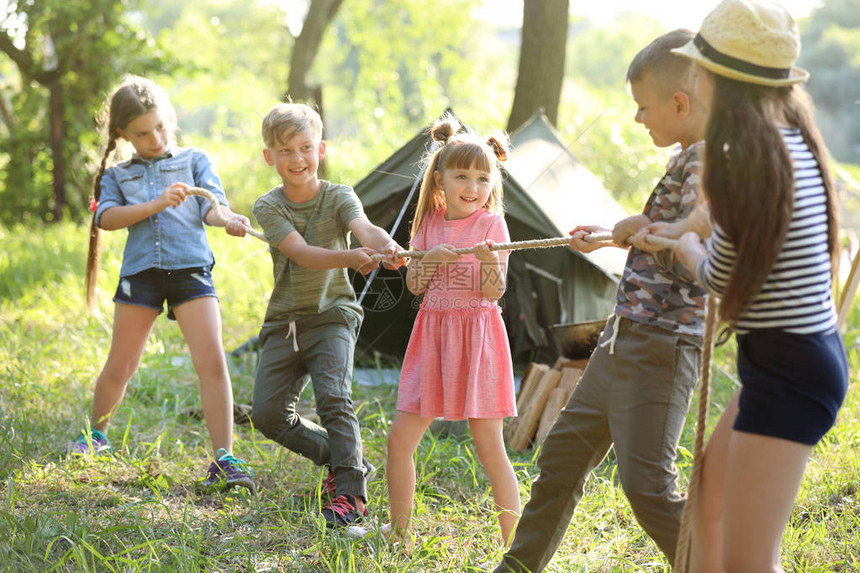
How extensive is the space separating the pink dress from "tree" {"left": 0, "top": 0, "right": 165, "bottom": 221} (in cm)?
764

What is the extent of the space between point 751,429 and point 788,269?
0.30 m

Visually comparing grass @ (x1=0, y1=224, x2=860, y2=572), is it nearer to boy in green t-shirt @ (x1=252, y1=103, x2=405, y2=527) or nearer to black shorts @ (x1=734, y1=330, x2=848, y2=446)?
boy in green t-shirt @ (x1=252, y1=103, x2=405, y2=527)

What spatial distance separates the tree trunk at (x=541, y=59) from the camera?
606 cm

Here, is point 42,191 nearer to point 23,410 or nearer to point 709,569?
point 23,410

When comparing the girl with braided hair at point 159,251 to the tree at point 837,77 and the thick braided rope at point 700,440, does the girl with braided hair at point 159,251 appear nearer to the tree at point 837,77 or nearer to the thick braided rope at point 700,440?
the thick braided rope at point 700,440

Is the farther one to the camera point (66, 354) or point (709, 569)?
point (66, 354)

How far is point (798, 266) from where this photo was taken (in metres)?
1.59

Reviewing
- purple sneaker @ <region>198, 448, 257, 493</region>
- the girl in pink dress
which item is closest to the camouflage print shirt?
the girl in pink dress

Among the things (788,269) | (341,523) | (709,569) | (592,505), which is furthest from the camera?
(592,505)

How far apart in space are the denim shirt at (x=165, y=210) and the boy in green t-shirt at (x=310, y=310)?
0.43 m

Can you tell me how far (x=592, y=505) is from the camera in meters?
2.82

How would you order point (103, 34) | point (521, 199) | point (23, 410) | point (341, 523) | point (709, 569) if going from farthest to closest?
point (103, 34) < point (521, 199) < point (23, 410) < point (341, 523) < point (709, 569)

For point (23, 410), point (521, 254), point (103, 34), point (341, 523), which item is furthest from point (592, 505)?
point (103, 34)

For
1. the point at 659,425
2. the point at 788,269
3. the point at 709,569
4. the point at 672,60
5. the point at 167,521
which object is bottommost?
the point at 167,521
